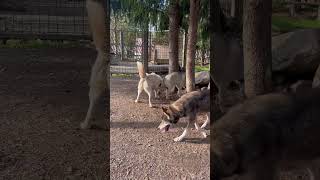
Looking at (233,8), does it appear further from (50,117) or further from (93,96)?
(50,117)

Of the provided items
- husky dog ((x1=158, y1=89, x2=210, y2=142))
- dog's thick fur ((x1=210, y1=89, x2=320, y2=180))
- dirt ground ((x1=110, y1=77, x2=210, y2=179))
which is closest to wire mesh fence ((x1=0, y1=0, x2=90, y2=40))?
dirt ground ((x1=110, y1=77, x2=210, y2=179))

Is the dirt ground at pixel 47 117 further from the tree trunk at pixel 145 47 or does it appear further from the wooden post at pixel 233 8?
the wooden post at pixel 233 8

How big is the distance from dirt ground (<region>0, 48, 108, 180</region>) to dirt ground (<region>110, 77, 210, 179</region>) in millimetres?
144

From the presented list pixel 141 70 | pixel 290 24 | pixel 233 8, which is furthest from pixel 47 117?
pixel 290 24

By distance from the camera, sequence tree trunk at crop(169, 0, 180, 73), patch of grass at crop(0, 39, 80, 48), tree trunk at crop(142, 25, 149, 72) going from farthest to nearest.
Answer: tree trunk at crop(169, 0, 180, 73)
tree trunk at crop(142, 25, 149, 72)
patch of grass at crop(0, 39, 80, 48)

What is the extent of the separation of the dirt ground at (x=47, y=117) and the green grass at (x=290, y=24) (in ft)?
2.22

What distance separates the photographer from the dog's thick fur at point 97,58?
4.24 ft

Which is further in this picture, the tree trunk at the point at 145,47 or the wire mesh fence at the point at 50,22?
the tree trunk at the point at 145,47

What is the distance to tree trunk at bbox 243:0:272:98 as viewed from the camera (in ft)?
3.81

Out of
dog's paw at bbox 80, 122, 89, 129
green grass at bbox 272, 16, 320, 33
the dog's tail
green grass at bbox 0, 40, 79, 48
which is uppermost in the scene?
green grass at bbox 272, 16, 320, 33

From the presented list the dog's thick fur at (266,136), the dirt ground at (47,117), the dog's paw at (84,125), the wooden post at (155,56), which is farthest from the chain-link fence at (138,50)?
the dog's thick fur at (266,136)

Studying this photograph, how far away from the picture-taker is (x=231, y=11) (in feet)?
3.96

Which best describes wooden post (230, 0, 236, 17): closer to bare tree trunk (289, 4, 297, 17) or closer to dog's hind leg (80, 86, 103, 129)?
bare tree trunk (289, 4, 297, 17)

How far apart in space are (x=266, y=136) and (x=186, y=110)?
6.66 feet
